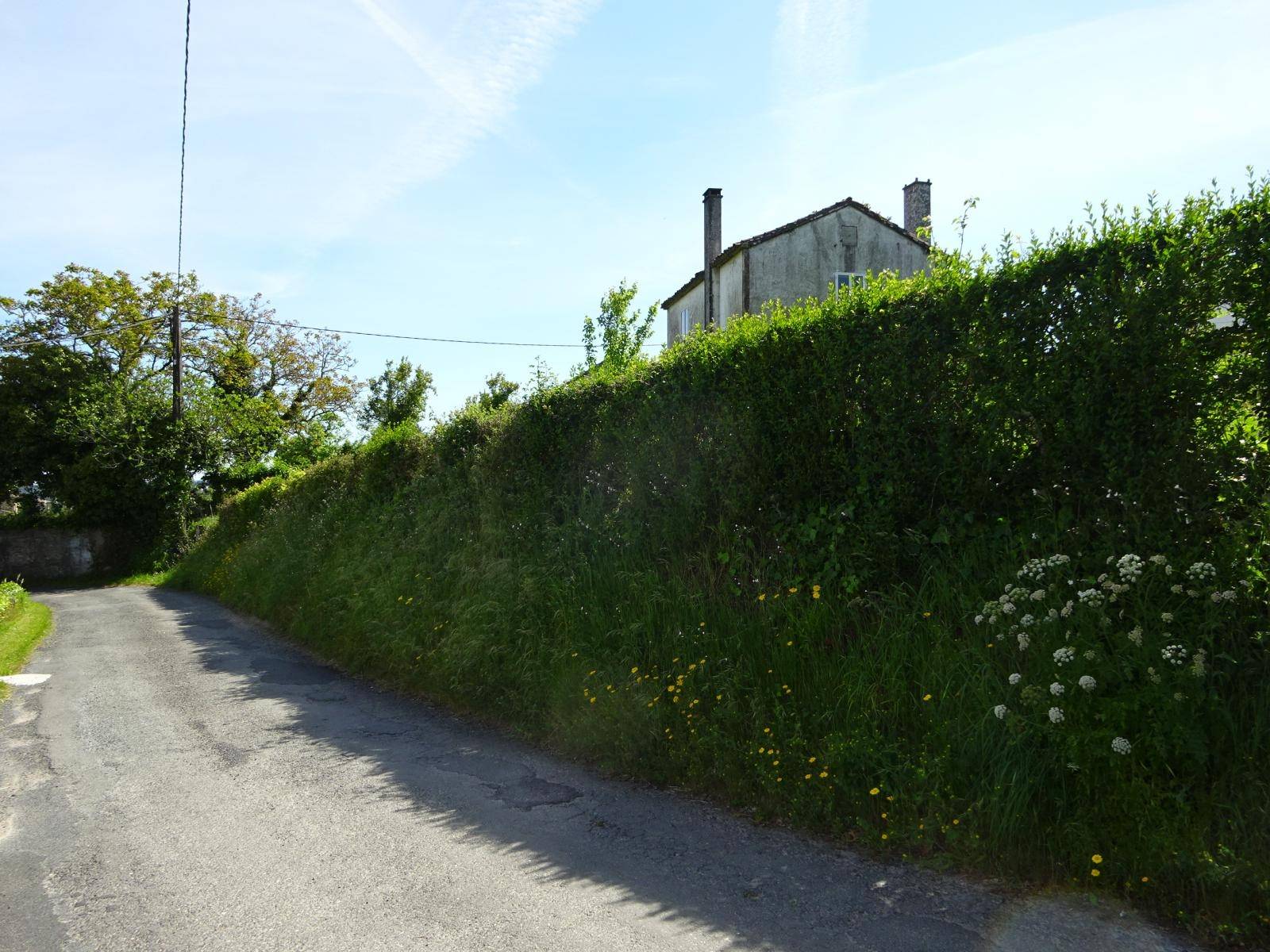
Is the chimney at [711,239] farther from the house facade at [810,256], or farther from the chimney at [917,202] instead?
the chimney at [917,202]

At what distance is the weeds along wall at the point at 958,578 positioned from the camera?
366 centimetres

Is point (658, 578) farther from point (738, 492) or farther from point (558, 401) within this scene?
point (558, 401)

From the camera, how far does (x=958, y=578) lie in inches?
200

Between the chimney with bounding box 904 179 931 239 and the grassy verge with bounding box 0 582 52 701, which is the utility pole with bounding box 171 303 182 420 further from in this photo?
the chimney with bounding box 904 179 931 239

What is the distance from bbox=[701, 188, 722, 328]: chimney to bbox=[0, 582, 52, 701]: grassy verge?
18576 mm

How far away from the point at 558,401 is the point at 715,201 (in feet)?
65.0

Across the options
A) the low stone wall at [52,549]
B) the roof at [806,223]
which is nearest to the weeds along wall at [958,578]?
the roof at [806,223]

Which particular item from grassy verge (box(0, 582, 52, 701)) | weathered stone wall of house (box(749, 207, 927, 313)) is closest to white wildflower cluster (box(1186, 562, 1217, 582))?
grassy verge (box(0, 582, 52, 701))

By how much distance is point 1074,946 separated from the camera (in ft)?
10.5

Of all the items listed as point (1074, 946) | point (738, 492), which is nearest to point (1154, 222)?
point (738, 492)

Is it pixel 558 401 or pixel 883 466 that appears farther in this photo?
pixel 558 401

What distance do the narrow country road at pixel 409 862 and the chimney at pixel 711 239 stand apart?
20.4m

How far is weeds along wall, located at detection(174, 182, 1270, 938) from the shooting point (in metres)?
3.66

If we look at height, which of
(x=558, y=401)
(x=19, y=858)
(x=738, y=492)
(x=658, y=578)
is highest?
(x=558, y=401)
